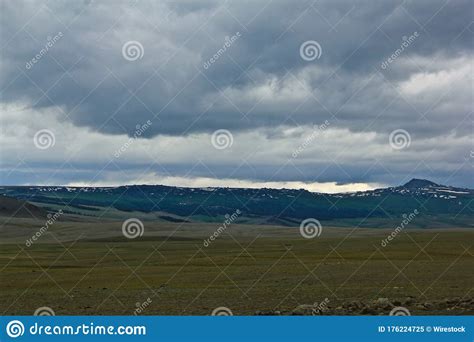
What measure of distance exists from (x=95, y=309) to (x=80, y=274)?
1277 inches

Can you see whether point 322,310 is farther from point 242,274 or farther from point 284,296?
point 242,274

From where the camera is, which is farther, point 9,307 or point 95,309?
point 9,307

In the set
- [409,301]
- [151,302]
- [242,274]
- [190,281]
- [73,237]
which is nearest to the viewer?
[409,301]

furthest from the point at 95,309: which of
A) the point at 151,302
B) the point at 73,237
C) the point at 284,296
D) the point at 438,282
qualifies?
the point at 73,237

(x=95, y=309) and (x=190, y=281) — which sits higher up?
(x=190, y=281)

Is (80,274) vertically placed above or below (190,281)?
above

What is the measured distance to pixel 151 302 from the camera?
36.7 m

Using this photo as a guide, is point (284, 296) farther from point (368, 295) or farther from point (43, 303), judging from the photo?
point (43, 303)

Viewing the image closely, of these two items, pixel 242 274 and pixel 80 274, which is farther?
pixel 80 274

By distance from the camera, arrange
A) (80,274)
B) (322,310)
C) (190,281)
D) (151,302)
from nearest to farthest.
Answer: (322,310), (151,302), (190,281), (80,274)

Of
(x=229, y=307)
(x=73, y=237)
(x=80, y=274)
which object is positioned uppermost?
(x=73, y=237)

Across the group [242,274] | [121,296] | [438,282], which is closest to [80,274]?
[242,274]

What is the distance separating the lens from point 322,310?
94.0ft

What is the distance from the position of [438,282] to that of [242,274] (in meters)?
18.3
